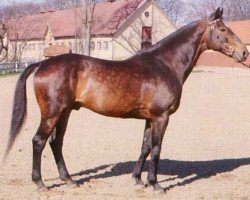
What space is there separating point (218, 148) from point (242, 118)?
4346mm

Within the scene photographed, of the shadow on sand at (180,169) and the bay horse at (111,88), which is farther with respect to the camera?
the shadow on sand at (180,169)

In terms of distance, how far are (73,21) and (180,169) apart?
152 feet

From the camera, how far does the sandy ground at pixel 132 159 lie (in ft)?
20.6

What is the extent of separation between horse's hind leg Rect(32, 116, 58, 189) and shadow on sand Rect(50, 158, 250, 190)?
796 millimetres

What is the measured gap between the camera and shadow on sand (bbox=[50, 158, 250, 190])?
7.19 m

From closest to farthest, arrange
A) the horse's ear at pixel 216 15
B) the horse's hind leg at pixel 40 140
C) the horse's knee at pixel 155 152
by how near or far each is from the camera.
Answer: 1. the horse's hind leg at pixel 40 140
2. the horse's knee at pixel 155 152
3. the horse's ear at pixel 216 15

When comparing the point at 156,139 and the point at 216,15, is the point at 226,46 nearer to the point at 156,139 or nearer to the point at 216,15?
the point at 216,15

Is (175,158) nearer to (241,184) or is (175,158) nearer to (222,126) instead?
(241,184)

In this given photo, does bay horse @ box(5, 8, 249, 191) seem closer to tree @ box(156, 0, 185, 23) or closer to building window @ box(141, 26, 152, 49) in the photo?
building window @ box(141, 26, 152, 49)

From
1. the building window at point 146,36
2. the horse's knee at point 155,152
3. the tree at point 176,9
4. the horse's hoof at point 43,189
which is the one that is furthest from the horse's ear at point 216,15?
the tree at point 176,9

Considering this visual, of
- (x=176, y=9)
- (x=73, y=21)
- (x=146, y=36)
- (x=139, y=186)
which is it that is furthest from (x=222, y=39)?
(x=176, y=9)

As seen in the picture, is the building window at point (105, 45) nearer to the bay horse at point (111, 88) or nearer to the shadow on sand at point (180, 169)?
the shadow on sand at point (180, 169)

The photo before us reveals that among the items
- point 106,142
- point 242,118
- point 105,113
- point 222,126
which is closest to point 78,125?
point 106,142

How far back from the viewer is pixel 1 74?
32312 millimetres
